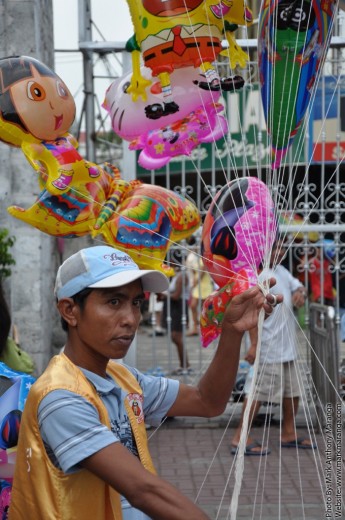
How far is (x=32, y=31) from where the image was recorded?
22.7 ft

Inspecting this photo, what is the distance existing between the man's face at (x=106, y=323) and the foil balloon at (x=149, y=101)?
2070 mm

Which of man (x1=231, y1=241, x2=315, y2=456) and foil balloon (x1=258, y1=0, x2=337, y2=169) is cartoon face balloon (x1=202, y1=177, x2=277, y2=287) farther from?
man (x1=231, y1=241, x2=315, y2=456)

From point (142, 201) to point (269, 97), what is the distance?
1209mm

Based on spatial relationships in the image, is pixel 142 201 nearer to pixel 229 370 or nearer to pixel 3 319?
pixel 3 319

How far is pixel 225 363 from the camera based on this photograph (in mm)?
2426

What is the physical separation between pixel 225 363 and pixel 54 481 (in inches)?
26.5

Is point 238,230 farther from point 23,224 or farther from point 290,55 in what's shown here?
point 23,224

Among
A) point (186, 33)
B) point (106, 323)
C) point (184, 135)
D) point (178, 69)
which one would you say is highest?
point (186, 33)

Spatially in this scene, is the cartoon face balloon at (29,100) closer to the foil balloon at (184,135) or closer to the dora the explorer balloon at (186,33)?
the dora the explorer balloon at (186,33)

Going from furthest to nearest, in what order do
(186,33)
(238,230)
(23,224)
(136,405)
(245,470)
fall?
(23,224) < (245,470) < (186,33) < (238,230) < (136,405)

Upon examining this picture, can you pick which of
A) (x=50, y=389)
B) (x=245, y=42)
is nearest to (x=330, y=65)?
(x=245, y=42)

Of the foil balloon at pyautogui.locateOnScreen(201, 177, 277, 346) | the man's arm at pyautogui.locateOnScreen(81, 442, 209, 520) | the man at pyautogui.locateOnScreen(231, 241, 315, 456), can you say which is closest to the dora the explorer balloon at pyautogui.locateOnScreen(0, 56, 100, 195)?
the foil balloon at pyautogui.locateOnScreen(201, 177, 277, 346)

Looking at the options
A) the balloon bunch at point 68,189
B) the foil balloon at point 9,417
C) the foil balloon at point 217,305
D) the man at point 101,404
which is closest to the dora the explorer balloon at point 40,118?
the balloon bunch at point 68,189

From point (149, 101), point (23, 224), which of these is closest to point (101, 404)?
point (149, 101)
